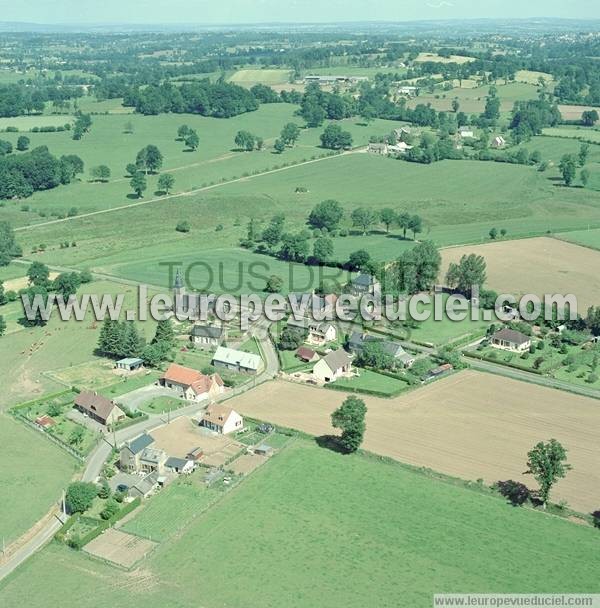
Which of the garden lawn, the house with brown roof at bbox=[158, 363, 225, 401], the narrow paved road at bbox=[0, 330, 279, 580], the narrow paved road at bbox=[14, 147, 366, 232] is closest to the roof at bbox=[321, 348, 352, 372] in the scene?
the garden lawn

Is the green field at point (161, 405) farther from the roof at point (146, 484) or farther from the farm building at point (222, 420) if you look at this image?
the roof at point (146, 484)

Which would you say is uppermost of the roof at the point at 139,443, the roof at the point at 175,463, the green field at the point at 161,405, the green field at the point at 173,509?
the roof at the point at 139,443

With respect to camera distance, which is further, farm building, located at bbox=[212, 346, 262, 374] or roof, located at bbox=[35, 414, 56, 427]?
farm building, located at bbox=[212, 346, 262, 374]

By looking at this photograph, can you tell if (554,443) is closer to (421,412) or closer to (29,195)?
(421,412)

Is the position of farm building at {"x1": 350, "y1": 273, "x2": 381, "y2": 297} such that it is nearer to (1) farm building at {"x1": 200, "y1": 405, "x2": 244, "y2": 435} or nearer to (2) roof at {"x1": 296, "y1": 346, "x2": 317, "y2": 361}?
(2) roof at {"x1": 296, "y1": 346, "x2": 317, "y2": 361}

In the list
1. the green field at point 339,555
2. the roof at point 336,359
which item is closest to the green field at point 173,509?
the green field at point 339,555

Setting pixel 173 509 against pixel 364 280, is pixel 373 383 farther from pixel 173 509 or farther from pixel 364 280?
pixel 173 509
